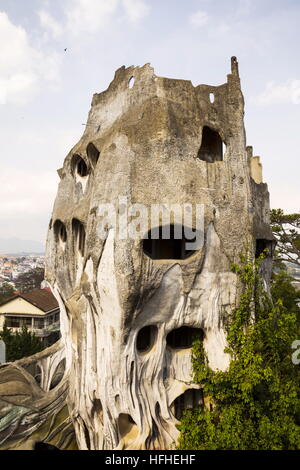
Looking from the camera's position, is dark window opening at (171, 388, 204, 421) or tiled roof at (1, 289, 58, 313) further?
tiled roof at (1, 289, 58, 313)

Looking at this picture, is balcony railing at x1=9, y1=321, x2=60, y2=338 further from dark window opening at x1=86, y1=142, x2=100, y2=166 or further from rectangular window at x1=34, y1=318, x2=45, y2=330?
dark window opening at x1=86, y1=142, x2=100, y2=166

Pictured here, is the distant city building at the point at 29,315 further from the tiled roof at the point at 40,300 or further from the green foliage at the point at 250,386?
the green foliage at the point at 250,386

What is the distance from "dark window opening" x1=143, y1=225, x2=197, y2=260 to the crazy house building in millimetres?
44

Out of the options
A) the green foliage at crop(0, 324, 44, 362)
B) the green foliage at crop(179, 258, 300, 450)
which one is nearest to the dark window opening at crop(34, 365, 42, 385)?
the green foliage at crop(0, 324, 44, 362)

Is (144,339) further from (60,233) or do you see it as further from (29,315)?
(29,315)

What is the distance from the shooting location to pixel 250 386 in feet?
30.8

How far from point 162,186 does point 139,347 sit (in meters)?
5.56

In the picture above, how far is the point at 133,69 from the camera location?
38.0ft

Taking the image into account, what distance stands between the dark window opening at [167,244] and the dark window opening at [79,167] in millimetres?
4575

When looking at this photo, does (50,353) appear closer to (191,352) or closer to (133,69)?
(191,352)

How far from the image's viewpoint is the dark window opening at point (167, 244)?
1020cm

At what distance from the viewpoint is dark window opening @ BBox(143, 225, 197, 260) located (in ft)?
33.4

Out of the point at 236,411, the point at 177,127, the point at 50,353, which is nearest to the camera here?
the point at 236,411

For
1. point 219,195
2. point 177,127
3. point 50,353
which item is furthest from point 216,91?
point 50,353
